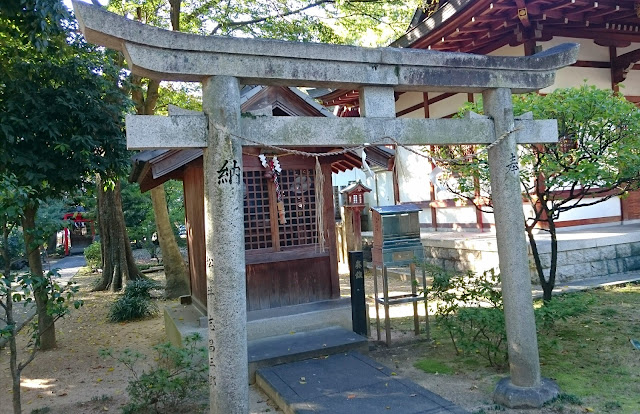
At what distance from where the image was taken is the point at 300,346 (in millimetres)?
7059

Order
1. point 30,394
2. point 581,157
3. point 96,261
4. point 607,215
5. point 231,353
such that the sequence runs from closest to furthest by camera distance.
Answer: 1. point 231,353
2. point 30,394
3. point 581,157
4. point 607,215
5. point 96,261

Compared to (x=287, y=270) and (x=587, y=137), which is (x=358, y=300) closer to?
(x=287, y=270)

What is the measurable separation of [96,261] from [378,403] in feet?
71.9

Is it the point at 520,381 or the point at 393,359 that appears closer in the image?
the point at 520,381

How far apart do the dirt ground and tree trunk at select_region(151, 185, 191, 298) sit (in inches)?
113

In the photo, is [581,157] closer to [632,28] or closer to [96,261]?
[632,28]

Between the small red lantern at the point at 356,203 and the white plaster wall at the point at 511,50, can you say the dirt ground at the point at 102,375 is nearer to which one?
the small red lantern at the point at 356,203

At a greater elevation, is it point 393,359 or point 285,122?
point 285,122

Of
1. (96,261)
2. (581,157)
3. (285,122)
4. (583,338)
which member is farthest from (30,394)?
(96,261)

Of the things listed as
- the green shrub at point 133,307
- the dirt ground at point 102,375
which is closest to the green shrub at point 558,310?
the dirt ground at point 102,375

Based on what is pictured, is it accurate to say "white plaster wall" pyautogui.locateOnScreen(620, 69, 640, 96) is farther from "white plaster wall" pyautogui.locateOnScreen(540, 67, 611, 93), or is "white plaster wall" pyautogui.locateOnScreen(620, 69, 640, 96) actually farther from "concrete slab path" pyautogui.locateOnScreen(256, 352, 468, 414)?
"concrete slab path" pyautogui.locateOnScreen(256, 352, 468, 414)

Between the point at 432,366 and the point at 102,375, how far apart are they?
5286mm

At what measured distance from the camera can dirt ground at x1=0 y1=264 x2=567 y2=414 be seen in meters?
5.73

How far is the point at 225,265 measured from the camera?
4.12 meters
